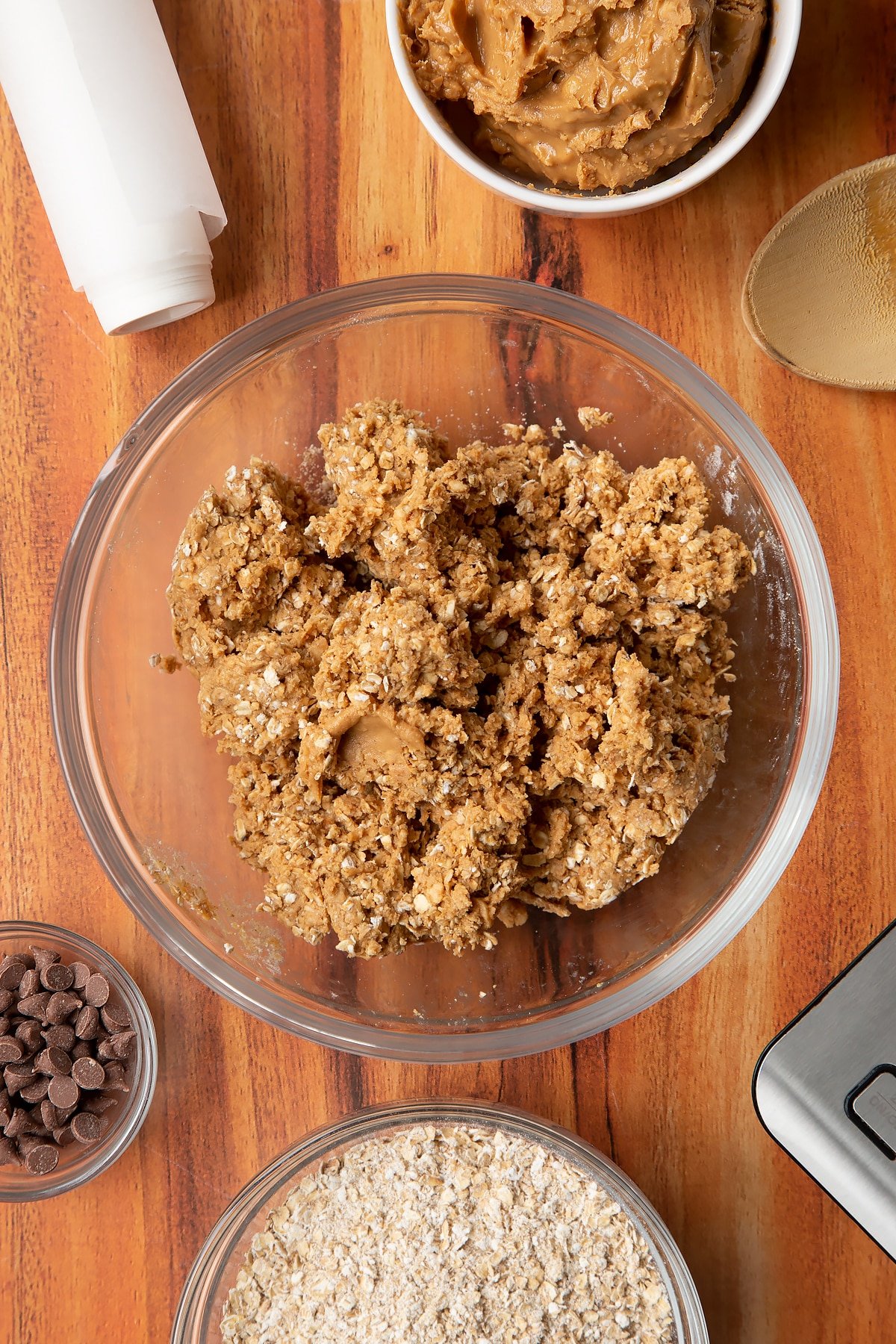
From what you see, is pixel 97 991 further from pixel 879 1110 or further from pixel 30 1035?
pixel 879 1110

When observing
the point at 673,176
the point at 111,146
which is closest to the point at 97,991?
the point at 111,146

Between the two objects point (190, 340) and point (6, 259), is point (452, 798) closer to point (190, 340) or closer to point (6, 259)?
point (190, 340)

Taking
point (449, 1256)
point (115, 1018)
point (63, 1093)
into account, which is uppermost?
point (115, 1018)

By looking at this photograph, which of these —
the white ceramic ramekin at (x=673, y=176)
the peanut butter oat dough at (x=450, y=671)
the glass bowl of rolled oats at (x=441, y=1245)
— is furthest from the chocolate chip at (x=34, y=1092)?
the white ceramic ramekin at (x=673, y=176)

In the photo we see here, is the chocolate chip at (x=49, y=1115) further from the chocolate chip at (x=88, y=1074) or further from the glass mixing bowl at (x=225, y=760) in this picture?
the glass mixing bowl at (x=225, y=760)

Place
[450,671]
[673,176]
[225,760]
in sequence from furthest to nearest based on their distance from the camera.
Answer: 1. [225,760]
2. [673,176]
3. [450,671]

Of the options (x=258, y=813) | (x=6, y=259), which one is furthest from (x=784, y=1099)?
(x=6, y=259)

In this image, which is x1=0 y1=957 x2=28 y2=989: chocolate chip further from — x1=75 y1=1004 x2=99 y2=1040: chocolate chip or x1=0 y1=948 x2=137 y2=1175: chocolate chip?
x1=75 y1=1004 x2=99 y2=1040: chocolate chip
